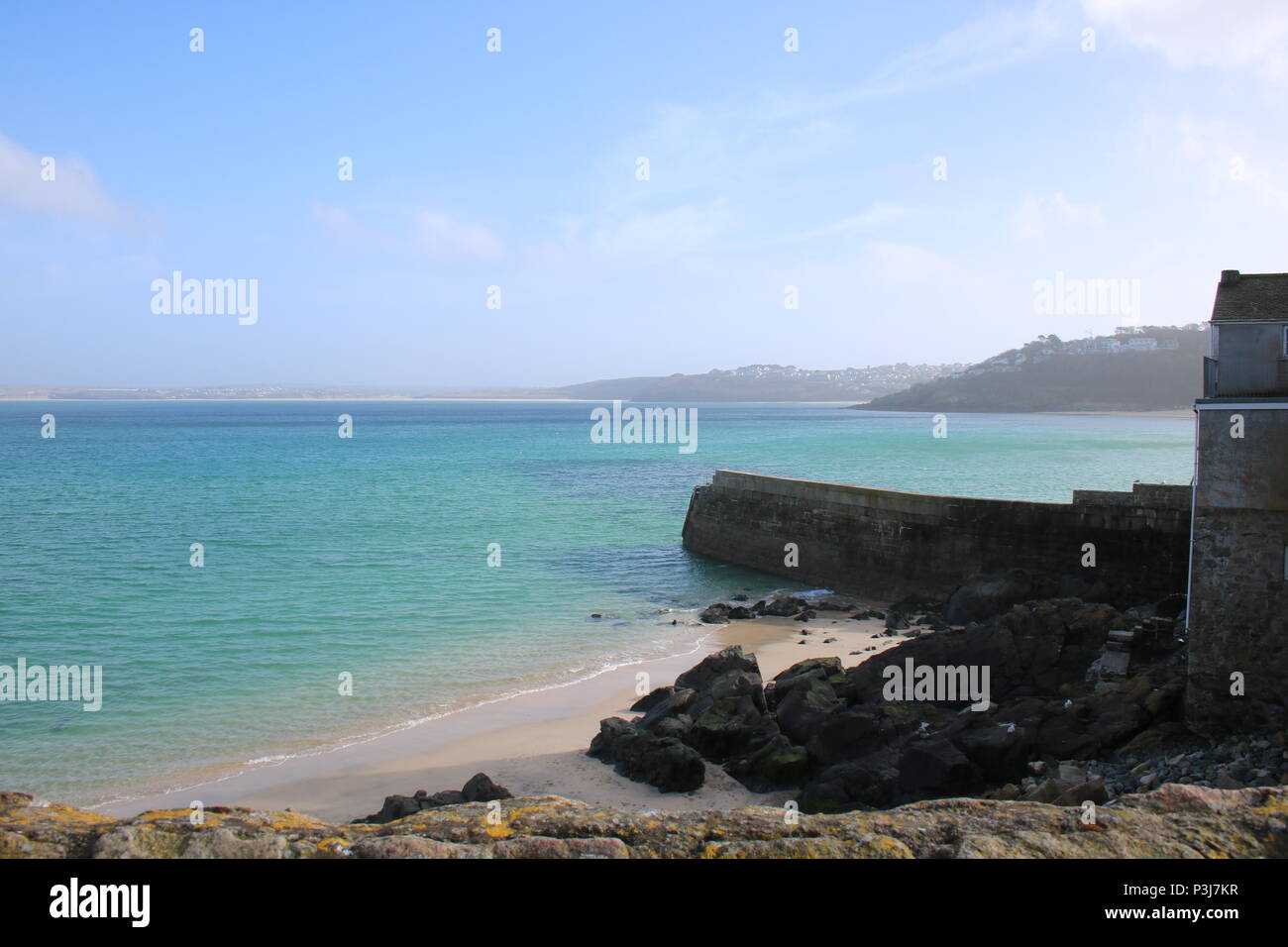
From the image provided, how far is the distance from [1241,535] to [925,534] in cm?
1305

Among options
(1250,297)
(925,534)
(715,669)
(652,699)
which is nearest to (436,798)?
(652,699)

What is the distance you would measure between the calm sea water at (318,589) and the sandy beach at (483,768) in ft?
2.72

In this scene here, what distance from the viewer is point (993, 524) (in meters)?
22.4

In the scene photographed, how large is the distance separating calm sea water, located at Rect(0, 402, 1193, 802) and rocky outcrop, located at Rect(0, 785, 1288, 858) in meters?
10.1

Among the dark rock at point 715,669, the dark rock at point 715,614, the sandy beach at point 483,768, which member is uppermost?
the dark rock at point 715,669

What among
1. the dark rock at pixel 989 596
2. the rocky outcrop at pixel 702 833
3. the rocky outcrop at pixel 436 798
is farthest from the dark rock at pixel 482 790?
the dark rock at pixel 989 596

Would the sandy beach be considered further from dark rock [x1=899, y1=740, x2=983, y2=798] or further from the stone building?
the stone building

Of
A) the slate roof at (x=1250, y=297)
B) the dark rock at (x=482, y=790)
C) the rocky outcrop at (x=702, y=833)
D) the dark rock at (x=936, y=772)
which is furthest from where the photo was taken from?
the slate roof at (x=1250, y=297)

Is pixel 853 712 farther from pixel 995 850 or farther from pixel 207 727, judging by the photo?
pixel 207 727

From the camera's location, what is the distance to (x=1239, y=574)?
1074cm

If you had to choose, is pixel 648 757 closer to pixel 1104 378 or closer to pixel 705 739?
pixel 705 739

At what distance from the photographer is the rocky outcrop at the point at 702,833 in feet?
11.7

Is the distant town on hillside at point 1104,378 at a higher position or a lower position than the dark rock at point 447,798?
higher

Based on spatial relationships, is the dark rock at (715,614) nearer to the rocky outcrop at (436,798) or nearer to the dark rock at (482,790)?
the rocky outcrop at (436,798)
